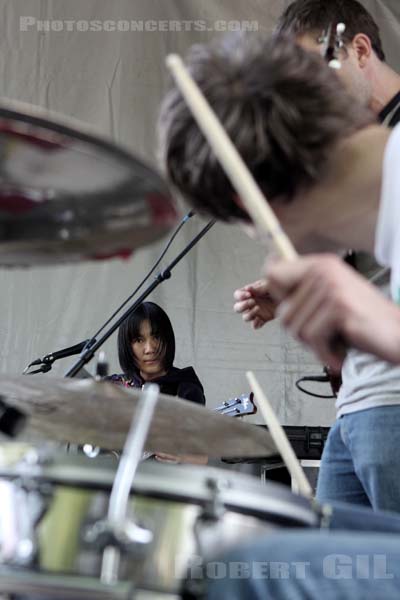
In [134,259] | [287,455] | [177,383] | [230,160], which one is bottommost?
[287,455]

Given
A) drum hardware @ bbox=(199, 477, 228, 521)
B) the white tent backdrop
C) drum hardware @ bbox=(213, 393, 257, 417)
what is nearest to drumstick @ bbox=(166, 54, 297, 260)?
drum hardware @ bbox=(199, 477, 228, 521)

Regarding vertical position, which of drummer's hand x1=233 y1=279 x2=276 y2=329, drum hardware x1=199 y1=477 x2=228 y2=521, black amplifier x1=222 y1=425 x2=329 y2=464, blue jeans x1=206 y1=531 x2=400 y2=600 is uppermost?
black amplifier x1=222 y1=425 x2=329 y2=464

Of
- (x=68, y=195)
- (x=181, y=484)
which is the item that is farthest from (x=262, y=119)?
(x=181, y=484)

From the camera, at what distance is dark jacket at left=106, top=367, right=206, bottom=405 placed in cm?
247

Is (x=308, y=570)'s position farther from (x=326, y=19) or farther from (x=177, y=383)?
(x=177, y=383)

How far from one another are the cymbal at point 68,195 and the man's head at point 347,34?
2.06 feet

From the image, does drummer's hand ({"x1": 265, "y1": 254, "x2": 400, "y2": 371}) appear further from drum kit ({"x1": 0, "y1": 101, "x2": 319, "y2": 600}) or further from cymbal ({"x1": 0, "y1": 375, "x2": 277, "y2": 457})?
cymbal ({"x1": 0, "y1": 375, "x2": 277, "y2": 457})

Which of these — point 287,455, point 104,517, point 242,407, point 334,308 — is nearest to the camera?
point 334,308

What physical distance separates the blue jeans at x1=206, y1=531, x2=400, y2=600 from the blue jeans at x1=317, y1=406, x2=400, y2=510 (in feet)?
1.69

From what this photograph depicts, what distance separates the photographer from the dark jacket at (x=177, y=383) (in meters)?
2.47

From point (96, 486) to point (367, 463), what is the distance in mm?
645

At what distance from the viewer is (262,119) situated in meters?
0.77

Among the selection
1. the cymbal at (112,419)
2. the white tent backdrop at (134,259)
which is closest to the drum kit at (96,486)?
the cymbal at (112,419)

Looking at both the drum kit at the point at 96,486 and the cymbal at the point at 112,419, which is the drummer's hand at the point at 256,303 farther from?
the drum kit at the point at 96,486
